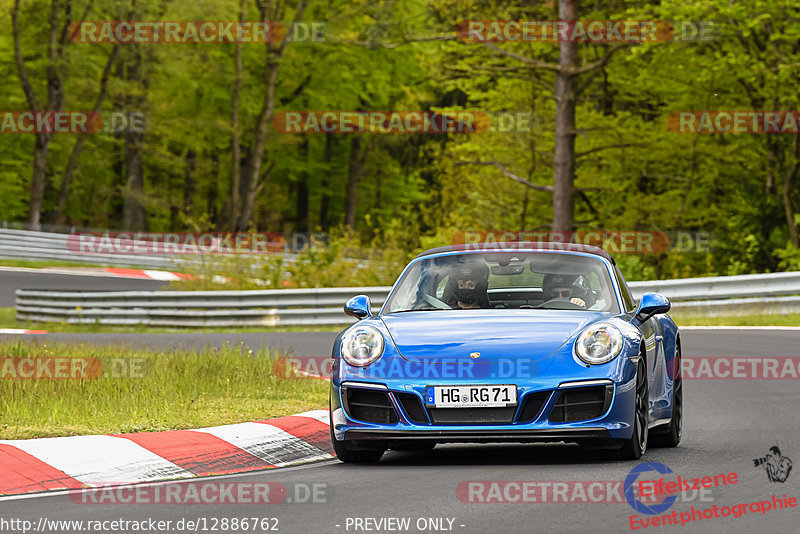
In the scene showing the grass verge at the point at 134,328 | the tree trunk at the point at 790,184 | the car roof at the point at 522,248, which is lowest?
the grass verge at the point at 134,328

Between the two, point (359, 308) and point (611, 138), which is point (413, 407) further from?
point (611, 138)

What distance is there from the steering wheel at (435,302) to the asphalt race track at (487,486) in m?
1.01

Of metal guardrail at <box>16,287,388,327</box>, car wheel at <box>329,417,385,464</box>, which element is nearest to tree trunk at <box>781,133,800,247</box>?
metal guardrail at <box>16,287,388,327</box>

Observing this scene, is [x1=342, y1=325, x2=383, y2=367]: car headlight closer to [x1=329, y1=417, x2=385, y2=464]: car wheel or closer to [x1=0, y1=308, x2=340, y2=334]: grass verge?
[x1=329, y1=417, x2=385, y2=464]: car wheel

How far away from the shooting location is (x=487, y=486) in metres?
7.13

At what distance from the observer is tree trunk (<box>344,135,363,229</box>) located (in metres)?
65.7

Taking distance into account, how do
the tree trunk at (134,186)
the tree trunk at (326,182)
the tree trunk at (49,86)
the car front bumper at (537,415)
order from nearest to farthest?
the car front bumper at (537,415) → the tree trunk at (49,86) → the tree trunk at (134,186) → the tree trunk at (326,182)

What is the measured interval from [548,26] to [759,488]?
85.5 feet

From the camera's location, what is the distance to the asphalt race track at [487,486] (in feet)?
20.1

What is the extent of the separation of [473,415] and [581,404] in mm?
650

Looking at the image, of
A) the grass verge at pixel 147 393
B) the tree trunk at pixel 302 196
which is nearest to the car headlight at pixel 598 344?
the grass verge at pixel 147 393

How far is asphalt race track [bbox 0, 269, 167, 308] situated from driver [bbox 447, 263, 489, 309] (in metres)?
25.1

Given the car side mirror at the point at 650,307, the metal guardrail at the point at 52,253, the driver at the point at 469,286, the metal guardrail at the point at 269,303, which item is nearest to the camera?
the car side mirror at the point at 650,307

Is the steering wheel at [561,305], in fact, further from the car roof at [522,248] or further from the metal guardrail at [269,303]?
the metal guardrail at [269,303]
